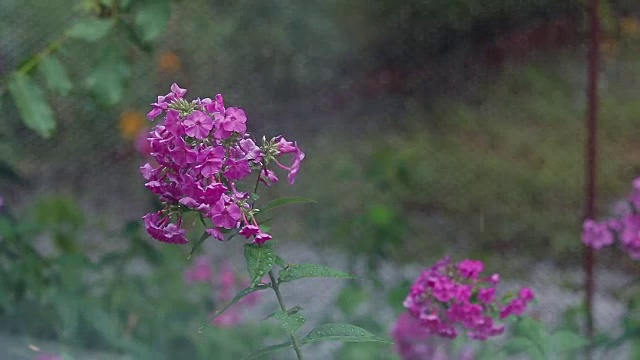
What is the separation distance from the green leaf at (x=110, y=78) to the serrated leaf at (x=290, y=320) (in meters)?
0.82

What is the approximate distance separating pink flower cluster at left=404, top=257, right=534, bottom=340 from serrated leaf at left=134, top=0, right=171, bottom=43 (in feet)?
2.09

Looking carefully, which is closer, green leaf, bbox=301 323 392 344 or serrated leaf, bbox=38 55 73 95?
green leaf, bbox=301 323 392 344

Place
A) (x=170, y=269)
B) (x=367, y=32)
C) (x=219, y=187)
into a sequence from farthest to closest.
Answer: (x=367, y=32), (x=170, y=269), (x=219, y=187)

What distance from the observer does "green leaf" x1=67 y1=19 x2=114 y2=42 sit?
167 centimetres

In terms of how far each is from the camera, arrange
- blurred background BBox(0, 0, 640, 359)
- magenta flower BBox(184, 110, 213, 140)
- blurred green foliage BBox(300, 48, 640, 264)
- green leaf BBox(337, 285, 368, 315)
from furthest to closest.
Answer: blurred green foliage BBox(300, 48, 640, 264) → blurred background BBox(0, 0, 640, 359) → green leaf BBox(337, 285, 368, 315) → magenta flower BBox(184, 110, 213, 140)

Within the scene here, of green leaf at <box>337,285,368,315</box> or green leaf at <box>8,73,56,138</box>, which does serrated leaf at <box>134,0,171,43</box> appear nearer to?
green leaf at <box>8,73,56,138</box>

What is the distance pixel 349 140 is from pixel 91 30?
125cm

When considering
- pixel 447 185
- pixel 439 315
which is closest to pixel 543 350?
pixel 439 315

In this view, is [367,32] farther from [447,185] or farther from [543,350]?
Answer: [543,350]

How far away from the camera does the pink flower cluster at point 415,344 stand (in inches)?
66.1

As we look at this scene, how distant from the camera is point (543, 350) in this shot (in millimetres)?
1420

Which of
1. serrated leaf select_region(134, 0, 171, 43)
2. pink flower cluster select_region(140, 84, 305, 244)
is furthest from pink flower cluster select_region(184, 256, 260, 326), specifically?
pink flower cluster select_region(140, 84, 305, 244)

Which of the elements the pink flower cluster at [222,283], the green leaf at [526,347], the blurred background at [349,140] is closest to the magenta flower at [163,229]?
the green leaf at [526,347]

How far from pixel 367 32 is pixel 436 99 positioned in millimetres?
276
